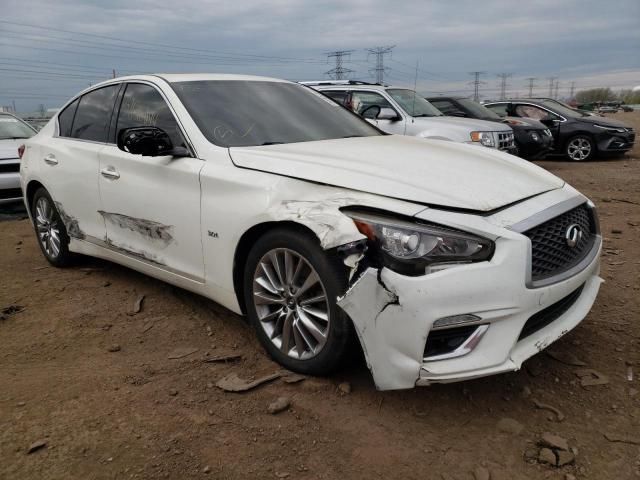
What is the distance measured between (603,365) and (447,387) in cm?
91

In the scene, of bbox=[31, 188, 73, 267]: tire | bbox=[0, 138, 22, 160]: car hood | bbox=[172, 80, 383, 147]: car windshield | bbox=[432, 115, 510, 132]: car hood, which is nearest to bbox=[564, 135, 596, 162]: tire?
bbox=[432, 115, 510, 132]: car hood

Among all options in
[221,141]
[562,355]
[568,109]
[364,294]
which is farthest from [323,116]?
[568,109]

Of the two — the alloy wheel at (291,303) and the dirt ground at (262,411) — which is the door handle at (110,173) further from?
the alloy wheel at (291,303)

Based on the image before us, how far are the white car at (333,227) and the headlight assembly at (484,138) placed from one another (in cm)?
521

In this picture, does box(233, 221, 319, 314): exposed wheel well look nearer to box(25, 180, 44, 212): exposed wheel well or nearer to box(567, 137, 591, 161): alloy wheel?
box(25, 180, 44, 212): exposed wheel well

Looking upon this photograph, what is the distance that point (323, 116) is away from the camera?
13.2 feet

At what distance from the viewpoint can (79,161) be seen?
4289 mm

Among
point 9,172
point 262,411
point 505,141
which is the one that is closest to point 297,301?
point 262,411

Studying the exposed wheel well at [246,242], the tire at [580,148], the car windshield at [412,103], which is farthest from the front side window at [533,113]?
the exposed wheel well at [246,242]

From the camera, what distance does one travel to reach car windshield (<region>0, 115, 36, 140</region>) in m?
8.91

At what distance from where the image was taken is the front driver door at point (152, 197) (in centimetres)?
331

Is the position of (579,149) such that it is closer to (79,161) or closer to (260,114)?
(260,114)

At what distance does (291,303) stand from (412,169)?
92 cm

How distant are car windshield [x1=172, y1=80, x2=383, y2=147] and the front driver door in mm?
190
